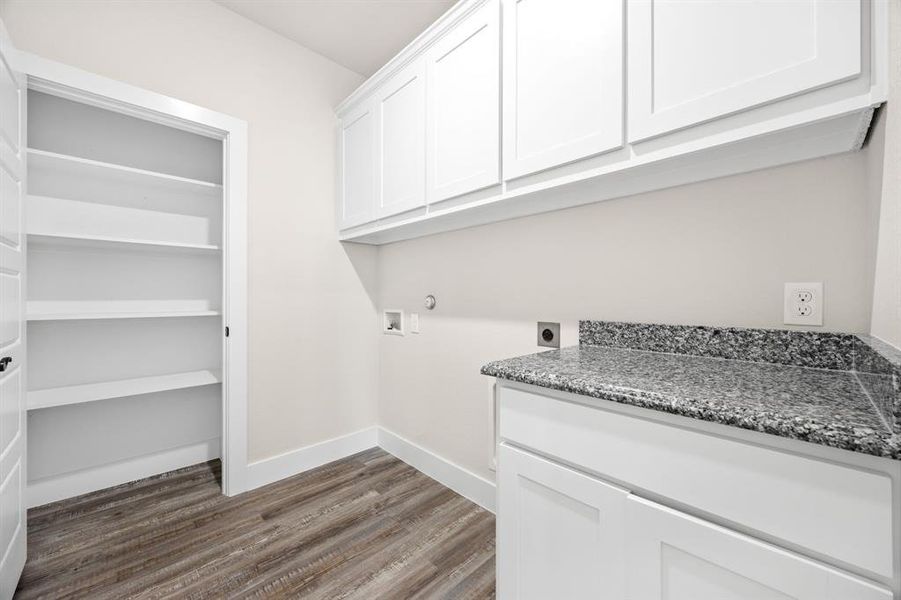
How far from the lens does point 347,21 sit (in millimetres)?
1989

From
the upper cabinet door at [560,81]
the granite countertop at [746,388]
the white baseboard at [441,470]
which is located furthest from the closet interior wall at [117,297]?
the granite countertop at [746,388]

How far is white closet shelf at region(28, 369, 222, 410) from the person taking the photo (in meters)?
1.71

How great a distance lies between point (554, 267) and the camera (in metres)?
1.57

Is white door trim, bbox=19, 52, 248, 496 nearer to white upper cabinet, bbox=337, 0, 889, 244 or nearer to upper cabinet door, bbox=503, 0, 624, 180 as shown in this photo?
white upper cabinet, bbox=337, 0, 889, 244

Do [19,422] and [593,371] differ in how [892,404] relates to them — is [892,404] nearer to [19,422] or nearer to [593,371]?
[593,371]

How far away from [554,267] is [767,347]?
751 mm

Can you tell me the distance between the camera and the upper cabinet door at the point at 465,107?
1373mm

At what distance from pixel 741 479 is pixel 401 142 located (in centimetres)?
177

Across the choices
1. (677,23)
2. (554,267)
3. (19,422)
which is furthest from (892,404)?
(19,422)

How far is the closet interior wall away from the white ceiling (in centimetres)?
82

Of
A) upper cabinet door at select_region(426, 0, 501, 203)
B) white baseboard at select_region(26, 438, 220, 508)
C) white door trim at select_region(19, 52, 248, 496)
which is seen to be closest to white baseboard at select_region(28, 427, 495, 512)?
white baseboard at select_region(26, 438, 220, 508)

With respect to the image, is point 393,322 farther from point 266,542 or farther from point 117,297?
point 117,297

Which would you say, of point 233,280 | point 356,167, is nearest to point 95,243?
point 233,280

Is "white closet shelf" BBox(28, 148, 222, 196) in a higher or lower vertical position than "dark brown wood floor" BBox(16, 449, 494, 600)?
higher
